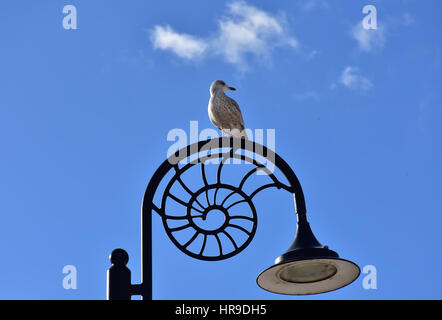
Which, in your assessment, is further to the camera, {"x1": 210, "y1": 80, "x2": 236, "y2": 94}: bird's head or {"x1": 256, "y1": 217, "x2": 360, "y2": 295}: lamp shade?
{"x1": 210, "y1": 80, "x2": 236, "y2": 94}: bird's head

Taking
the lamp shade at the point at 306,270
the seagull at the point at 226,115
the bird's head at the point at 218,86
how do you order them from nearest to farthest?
the lamp shade at the point at 306,270
the seagull at the point at 226,115
the bird's head at the point at 218,86

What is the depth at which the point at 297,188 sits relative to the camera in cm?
570

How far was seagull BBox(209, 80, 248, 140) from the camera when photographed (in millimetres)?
7664

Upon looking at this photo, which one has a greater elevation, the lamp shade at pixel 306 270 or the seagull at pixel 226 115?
the seagull at pixel 226 115

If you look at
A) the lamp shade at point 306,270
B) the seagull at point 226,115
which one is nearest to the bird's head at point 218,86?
the seagull at point 226,115

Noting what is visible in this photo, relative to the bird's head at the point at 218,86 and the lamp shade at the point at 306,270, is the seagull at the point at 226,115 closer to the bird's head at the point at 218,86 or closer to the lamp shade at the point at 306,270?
the bird's head at the point at 218,86

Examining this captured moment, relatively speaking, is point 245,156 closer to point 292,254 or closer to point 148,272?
point 292,254

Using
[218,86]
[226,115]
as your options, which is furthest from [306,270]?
[218,86]

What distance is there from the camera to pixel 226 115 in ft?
25.1

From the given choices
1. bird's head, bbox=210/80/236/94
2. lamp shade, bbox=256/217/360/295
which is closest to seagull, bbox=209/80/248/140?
bird's head, bbox=210/80/236/94

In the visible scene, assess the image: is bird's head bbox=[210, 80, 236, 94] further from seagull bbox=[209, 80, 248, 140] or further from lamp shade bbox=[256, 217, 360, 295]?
lamp shade bbox=[256, 217, 360, 295]

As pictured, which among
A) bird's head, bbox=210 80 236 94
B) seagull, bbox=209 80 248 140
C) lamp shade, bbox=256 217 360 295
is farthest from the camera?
bird's head, bbox=210 80 236 94

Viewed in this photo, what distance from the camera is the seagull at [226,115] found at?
766 centimetres

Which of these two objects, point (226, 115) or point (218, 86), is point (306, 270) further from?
point (218, 86)
